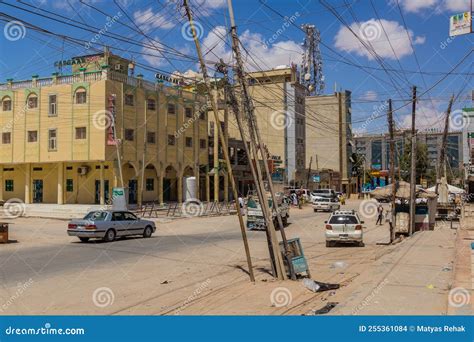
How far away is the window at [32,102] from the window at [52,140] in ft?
9.98

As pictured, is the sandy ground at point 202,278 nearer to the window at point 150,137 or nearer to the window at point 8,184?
the window at point 150,137

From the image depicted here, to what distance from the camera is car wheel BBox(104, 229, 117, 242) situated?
23.9m

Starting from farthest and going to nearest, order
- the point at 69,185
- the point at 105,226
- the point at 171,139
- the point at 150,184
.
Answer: the point at 171,139 → the point at 150,184 → the point at 69,185 → the point at 105,226

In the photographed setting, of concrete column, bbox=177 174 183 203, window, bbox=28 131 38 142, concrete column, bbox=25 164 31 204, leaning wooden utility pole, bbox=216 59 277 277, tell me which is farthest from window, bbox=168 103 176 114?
leaning wooden utility pole, bbox=216 59 277 277

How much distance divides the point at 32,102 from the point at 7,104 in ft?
11.4

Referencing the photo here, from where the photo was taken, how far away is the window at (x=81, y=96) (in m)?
44.2

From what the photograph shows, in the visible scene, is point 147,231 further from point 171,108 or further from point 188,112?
point 188,112

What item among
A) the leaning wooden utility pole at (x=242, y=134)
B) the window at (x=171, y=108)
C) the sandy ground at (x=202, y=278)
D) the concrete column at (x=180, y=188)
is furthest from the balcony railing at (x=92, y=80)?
the leaning wooden utility pole at (x=242, y=134)

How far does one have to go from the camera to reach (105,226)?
2372cm

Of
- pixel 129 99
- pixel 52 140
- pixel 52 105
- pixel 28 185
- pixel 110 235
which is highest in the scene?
pixel 129 99

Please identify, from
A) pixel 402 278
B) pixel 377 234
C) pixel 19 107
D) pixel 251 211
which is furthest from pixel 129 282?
pixel 19 107

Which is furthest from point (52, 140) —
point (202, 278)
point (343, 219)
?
point (202, 278)

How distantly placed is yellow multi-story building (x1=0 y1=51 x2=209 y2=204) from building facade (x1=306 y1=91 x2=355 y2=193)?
47.9 m

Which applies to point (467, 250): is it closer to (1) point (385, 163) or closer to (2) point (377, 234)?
(2) point (377, 234)
